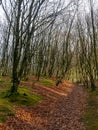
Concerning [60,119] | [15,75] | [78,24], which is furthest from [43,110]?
[78,24]

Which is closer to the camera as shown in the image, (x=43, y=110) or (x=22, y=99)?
(x=43, y=110)

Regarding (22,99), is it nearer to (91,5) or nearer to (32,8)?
(32,8)

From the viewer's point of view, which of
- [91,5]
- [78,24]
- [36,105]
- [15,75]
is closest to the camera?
[36,105]

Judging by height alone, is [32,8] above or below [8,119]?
above

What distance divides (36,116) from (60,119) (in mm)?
1658

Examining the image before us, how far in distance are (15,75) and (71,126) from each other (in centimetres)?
912

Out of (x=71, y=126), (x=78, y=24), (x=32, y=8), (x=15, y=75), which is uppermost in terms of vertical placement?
(x=78, y=24)

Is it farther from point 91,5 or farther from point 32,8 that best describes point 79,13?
point 32,8

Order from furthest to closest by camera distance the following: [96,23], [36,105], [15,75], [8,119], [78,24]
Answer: [96,23], [78,24], [15,75], [36,105], [8,119]

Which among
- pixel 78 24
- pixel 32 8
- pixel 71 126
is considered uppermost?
pixel 78 24

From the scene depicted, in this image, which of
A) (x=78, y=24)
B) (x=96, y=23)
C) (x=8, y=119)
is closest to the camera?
(x=8, y=119)

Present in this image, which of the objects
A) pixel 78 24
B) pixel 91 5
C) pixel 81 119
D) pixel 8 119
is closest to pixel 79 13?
pixel 78 24

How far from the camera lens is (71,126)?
53.1ft

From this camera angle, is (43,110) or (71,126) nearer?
(71,126)
